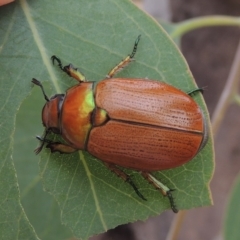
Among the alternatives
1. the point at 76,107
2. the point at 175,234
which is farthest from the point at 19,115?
the point at 175,234

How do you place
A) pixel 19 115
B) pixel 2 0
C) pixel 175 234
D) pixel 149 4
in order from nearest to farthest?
pixel 2 0
pixel 19 115
pixel 175 234
pixel 149 4

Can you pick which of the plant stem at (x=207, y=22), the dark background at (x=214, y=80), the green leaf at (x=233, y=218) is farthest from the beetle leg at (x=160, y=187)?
the dark background at (x=214, y=80)

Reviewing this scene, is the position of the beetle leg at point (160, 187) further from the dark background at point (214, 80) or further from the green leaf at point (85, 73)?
the dark background at point (214, 80)

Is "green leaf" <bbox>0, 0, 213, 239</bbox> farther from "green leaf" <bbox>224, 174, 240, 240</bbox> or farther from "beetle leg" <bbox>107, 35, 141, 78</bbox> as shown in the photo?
"green leaf" <bbox>224, 174, 240, 240</bbox>

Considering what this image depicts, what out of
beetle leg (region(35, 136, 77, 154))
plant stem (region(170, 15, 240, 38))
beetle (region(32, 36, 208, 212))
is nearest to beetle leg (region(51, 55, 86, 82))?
beetle (region(32, 36, 208, 212))

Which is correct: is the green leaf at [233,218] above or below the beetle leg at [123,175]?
below

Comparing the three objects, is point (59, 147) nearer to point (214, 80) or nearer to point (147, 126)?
point (147, 126)

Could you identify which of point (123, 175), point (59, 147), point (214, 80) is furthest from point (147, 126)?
point (214, 80)

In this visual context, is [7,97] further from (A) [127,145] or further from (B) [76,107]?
(A) [127,145]
